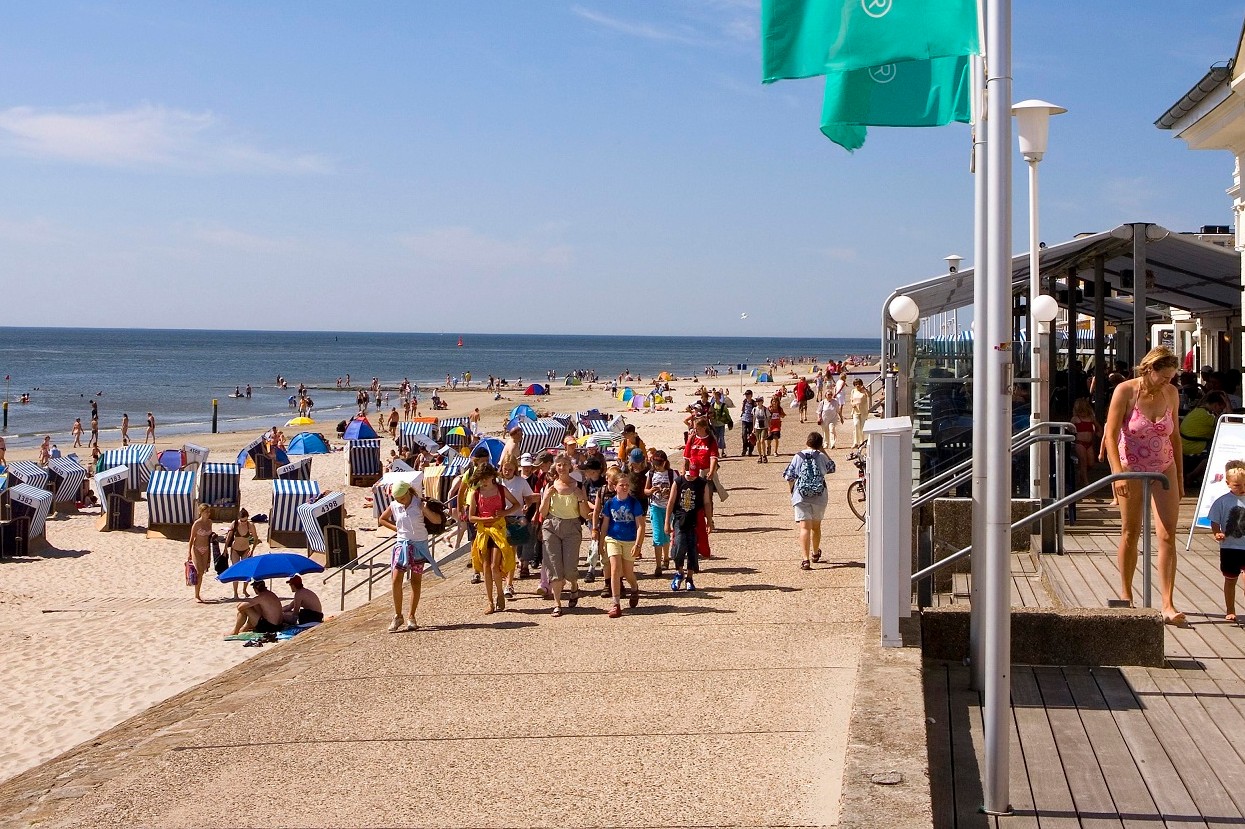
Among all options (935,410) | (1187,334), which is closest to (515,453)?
(935,410)

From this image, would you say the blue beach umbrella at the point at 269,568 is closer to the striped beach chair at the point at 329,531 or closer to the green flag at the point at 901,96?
the striped beach chair at the point at 329,531

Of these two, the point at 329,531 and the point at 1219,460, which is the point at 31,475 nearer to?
the point at 329,531

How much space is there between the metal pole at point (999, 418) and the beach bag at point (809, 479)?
6.35 metres

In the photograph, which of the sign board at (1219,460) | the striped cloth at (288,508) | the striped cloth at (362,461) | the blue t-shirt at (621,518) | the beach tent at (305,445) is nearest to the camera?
the sign board at (1219,460)

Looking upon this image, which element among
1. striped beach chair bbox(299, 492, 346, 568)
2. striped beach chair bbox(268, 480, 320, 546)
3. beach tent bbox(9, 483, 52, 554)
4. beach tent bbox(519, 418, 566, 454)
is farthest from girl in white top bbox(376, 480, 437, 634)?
beach tent bbox(519, 418, 566, 454)

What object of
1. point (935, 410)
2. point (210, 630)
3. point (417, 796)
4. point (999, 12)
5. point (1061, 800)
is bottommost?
point (210, 630)

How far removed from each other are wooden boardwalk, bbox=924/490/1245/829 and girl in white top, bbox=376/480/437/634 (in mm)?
4786

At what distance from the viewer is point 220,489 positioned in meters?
20.6

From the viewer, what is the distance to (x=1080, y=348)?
29.1 meters

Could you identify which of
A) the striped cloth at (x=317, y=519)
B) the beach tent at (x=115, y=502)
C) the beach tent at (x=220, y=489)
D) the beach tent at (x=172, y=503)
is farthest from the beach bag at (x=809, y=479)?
the beach tent at (x=115, y=502)

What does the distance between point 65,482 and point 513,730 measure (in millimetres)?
19520

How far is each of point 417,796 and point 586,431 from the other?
26868mm

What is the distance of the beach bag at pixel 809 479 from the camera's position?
1052 centimetres

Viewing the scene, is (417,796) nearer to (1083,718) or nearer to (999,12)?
(1083,718)
